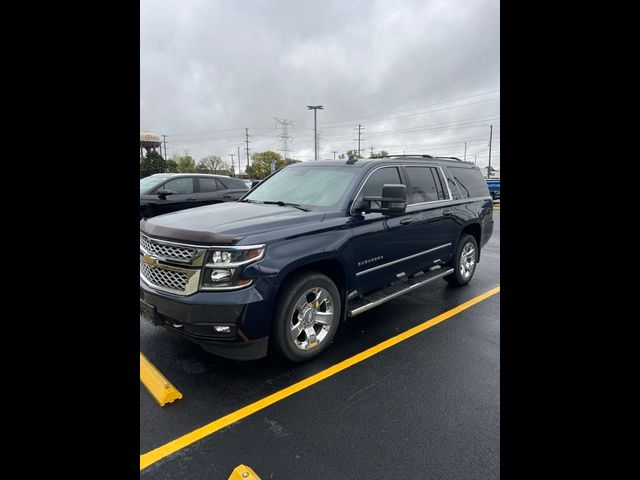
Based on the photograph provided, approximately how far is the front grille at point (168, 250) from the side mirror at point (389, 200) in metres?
1.72

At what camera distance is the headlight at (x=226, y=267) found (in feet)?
9.64

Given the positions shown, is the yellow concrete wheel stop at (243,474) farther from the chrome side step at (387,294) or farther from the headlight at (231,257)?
the chrome side step at (387,294)

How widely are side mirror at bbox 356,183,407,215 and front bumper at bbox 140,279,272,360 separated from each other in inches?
58.9

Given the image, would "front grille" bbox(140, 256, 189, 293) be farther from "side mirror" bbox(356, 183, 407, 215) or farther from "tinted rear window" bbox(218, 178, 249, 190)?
"tinted rear window" bbox(218, 178, 249, 190)

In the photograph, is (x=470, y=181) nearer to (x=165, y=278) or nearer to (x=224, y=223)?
(x=224, y=223)

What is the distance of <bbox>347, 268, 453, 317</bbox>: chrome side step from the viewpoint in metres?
3.83

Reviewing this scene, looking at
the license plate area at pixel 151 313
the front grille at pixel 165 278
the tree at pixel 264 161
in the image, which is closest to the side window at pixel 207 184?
the front grille at pixel 165 278

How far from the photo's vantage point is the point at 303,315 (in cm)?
340

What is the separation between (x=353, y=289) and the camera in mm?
3820

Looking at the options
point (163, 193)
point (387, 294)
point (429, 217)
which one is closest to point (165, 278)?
point (387, 294)
